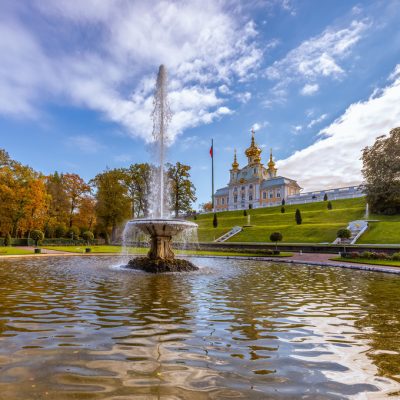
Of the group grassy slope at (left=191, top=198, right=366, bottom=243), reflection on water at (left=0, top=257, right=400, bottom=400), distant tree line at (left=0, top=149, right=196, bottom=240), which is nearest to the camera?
reflection on water at (left=0, top=257, right=400, bottom=400)

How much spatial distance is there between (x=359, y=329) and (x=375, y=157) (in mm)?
46178

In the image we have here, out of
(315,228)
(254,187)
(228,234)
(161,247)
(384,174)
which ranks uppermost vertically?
(254,187)

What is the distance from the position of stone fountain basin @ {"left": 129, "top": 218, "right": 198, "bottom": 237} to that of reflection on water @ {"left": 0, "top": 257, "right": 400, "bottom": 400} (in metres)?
6.16

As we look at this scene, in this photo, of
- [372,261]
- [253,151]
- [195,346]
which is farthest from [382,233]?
[253,151]

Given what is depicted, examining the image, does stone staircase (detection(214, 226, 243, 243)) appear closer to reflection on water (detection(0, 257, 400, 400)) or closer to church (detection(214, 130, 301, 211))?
reflection on water (detection(0, 257, 400, 400))

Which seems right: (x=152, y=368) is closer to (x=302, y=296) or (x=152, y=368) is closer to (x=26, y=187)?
(x=302, y=296)

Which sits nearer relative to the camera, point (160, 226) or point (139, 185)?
point (160, 226)

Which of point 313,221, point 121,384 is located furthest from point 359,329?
point 313,221

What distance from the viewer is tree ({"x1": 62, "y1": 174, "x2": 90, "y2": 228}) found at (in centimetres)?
4988

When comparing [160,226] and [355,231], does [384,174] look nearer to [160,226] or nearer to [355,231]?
[355,231]

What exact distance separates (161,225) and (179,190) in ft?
124

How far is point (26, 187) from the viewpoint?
41156mm

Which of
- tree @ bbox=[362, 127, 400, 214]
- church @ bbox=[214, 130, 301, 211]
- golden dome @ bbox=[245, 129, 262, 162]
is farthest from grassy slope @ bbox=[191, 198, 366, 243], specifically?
golden dome @ bbox=[245, 129, 262, 162]

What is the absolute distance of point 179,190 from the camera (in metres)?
52.1
